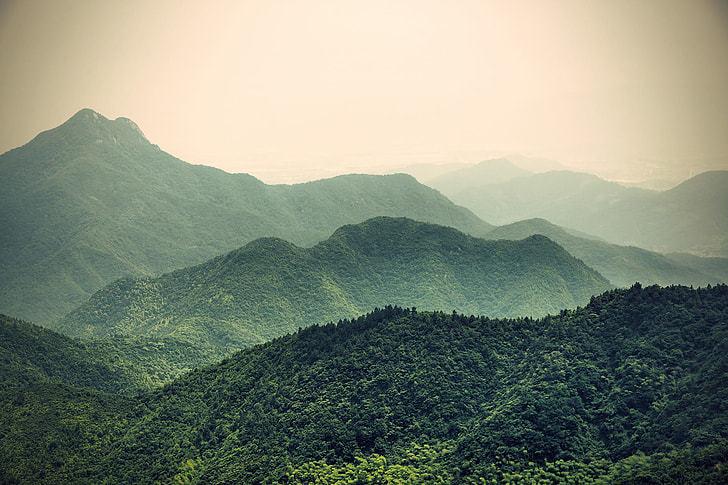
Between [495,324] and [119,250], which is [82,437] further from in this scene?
[119,250]

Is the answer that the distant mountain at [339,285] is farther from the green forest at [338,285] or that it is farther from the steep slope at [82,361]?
the steep slope at [82,361]

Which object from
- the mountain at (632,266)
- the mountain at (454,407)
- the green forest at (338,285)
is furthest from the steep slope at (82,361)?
the mountain at (632,266)

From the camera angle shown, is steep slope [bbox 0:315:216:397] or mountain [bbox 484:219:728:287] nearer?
steep slope [bbox 0:315:216:397]

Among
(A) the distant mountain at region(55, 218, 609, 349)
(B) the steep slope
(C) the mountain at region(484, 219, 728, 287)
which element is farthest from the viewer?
(C) the mountain at region(484, 219, 728, 287)

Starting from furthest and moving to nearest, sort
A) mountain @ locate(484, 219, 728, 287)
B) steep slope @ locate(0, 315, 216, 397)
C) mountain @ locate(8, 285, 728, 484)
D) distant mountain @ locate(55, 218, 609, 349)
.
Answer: mountain @ locate(484, 219, 728, 287) < distant mountain @ locate(55, 218, 609, 349) < steep slope @ locate(0, 315, 216, 397) < mountain @ locate(8, 285, 728, 484)

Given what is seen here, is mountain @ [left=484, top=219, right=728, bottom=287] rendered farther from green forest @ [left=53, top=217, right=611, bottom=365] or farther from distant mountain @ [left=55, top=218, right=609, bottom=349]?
green forest @ [left=53, top=217, right=611, bottom=365]

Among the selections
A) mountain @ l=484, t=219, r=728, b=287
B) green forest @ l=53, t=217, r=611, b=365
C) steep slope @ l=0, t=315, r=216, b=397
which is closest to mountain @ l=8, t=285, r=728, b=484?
steep slope @ l=0, t=315, r=216, b=397
